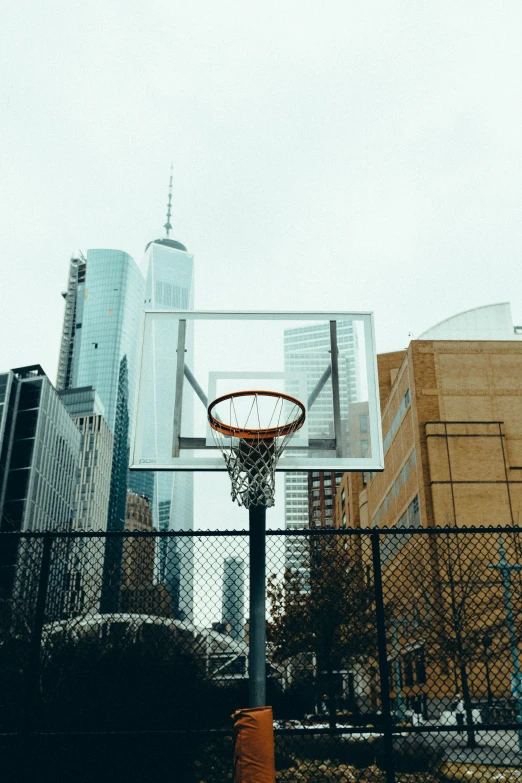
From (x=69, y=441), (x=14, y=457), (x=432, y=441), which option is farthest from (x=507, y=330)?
(x=69, y=441)

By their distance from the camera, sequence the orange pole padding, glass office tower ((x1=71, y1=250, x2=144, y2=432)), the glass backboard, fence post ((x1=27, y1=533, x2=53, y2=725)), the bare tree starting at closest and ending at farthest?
the orange pole padding
fence post ((x1=27, y1=533, x2=53, y2=725))
the glass backboard
the bare tree
glass office tower ((x1=71, y1=250, x2=144, y2=432))

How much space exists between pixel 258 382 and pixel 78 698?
4043 millimetres

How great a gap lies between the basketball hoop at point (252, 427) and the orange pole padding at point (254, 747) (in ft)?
5.66

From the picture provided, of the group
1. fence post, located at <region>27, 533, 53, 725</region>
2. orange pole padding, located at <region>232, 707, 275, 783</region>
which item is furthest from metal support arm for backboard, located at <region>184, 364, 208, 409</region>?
orange pole padding, located at <region>232, 707, 275, 783</region>

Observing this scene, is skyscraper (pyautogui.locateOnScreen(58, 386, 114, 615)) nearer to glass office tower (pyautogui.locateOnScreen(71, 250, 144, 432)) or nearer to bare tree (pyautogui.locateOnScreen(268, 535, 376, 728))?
glass office tower (pyautogui.locateOnScreen(71, 250, 144, 432))

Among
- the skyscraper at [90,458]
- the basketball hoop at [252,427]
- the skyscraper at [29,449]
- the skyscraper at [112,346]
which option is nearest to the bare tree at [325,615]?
the basketball hoop at [252,427]

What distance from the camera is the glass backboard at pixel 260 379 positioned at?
22.0 feet

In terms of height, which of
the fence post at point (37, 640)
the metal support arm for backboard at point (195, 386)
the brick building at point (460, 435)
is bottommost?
the fence post at point (37, 640)

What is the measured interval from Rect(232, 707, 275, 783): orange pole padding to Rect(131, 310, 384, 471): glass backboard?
91.9 inches

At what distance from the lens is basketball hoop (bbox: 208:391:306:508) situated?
19.1 ft

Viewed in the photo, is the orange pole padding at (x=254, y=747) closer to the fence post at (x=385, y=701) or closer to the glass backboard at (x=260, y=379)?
the fence post at (x=385, y=701)

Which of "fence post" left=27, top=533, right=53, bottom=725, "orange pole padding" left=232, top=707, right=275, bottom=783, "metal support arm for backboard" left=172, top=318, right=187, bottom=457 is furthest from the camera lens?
"metal support arm for backboard" left=172, top=318, right=187, bottom=457

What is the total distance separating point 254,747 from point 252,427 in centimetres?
265

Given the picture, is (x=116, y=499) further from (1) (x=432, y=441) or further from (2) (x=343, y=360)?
(2) (x=343, y=360)
